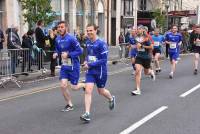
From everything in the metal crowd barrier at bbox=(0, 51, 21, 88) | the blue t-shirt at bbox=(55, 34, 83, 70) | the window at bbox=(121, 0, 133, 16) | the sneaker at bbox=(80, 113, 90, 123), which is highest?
the window at bbox=(121, 0, 133, 16)

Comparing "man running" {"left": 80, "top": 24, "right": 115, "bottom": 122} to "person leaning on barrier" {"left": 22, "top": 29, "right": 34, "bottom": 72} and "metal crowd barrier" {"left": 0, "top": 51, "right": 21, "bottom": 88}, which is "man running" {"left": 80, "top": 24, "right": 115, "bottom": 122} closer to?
"metal crowd barrier" {"left": 0, "top": 51, "right": 21, "bottom": 88}

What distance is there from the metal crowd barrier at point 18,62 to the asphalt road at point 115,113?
6.32 ft

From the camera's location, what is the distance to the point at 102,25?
4112cm

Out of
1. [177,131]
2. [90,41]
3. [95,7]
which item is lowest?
[177,131]

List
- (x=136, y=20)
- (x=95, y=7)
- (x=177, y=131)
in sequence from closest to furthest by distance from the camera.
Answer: (x=177, y=131), (x=95, y=7), (x=136, y=20)

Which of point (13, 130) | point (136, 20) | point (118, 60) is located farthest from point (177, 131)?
point (136, 20)

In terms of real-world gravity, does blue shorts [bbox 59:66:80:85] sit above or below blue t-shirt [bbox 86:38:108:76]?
below

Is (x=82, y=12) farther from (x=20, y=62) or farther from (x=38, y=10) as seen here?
(x=20, y=62)

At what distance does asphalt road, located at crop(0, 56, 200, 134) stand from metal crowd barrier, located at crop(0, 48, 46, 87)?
1.93 m

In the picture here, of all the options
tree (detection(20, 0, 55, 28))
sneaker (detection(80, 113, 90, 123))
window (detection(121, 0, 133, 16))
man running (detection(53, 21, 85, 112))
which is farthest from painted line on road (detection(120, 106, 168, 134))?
window (detection(121, 0, 133, 16))

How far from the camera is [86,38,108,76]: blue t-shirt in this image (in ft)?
29.4

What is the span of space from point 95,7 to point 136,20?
10296mm

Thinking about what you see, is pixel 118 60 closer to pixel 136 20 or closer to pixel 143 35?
pixel 143 35

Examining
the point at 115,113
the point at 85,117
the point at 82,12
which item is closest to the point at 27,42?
the point at 115,113
